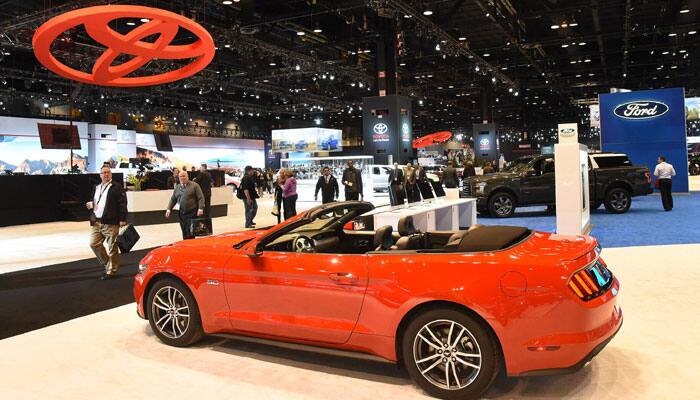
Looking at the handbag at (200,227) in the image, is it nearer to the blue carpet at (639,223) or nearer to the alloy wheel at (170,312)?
the alloy wheel at (170,312)

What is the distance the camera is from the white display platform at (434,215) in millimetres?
7109

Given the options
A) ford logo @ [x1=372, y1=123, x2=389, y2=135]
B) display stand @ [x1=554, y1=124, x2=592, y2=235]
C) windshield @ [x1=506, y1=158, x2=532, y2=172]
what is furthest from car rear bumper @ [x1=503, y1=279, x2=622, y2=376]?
ford logo @ [x1=372, y1=123, x2=389, y2=135]

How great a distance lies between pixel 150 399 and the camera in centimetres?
338

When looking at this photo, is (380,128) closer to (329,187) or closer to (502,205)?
(329,187)

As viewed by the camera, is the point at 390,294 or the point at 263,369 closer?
the point at 390,294

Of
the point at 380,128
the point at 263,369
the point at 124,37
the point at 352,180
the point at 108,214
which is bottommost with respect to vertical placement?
the point at 263,369

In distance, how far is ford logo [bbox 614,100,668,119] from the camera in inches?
773

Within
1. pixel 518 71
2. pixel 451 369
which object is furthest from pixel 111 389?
pixel 518 71

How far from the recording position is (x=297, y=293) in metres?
3.73

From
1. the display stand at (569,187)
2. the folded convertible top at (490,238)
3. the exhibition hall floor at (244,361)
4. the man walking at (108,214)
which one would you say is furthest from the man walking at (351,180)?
the folded convertible top at (490,238)

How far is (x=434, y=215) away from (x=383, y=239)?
189 inches

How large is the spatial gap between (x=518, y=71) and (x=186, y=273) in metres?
29.1

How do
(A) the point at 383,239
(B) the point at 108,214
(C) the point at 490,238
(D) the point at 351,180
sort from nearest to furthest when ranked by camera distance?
1. (C) the point at 490,238
2. (A) the point at 383,239
3. (B) the point at 108,214
4. (D) the point at 351,180

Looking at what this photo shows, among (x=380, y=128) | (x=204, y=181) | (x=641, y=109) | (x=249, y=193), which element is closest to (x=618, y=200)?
(x=641, y=109)
